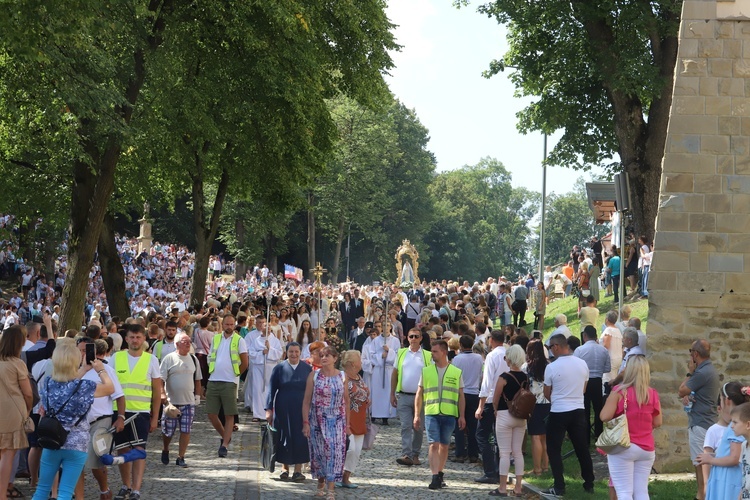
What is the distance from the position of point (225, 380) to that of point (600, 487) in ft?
16.9

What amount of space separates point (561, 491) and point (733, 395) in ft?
14.6

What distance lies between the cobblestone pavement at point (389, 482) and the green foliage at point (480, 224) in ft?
246

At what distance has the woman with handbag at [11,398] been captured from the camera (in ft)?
33.3

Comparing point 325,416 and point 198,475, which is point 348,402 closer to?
point 325,416

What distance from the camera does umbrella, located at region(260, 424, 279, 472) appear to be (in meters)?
13.0

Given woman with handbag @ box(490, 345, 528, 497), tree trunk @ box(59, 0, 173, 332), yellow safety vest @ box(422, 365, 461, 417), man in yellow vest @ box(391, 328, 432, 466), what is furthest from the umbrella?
tree trunk @ box(59, 0, 173, 332)

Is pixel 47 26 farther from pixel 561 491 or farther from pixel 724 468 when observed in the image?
pixel 724 468

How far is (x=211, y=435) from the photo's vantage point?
17047mm

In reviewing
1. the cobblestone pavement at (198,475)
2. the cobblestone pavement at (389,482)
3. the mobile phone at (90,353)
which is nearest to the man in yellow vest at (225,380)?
the cobblestone pavement at (198,475)

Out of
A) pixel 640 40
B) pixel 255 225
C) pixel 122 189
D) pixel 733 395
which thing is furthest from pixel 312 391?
pixel 255 225

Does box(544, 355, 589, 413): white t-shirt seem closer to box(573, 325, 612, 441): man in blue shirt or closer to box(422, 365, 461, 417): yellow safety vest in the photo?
box(422, 365, 461, 417): yellow safety vest

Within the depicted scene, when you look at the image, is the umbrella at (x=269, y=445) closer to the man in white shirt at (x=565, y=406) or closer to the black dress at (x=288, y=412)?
the black dress at (x=288, y=412)

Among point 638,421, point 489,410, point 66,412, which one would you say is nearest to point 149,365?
point 66,412

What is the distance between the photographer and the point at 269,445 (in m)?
13.0
